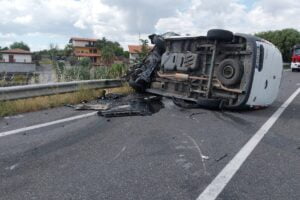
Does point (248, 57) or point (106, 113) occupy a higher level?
point (248, 57)

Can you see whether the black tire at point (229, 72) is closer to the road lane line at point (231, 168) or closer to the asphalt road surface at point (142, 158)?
the asphalt road surface at point (142, 158)

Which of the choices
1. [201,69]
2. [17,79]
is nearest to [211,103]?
[201,69]

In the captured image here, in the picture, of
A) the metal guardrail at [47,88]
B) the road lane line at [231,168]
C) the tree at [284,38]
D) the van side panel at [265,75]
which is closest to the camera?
the road lane line at [231,168]

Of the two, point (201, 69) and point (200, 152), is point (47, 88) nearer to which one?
point (201, 69)

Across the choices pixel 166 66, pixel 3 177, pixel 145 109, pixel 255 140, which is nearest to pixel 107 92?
pixel 166 66

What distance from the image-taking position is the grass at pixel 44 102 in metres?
6.13

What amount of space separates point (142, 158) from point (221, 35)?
3.79m

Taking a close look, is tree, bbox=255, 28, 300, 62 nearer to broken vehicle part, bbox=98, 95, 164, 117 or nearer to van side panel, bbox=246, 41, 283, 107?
van side panel, bbox=246, 41, 283, 107

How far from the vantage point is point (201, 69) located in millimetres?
7363

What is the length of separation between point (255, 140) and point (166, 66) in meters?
3.58

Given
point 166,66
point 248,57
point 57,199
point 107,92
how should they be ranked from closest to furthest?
point 57,199 < point 248,57 < point 166,66 < point 107,92

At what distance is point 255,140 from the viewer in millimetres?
4762

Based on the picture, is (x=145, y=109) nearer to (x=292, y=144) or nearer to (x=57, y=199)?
(x=292, y=144)

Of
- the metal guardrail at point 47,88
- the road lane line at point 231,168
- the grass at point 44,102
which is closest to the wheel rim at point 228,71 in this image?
the road lane line at point 231,168
